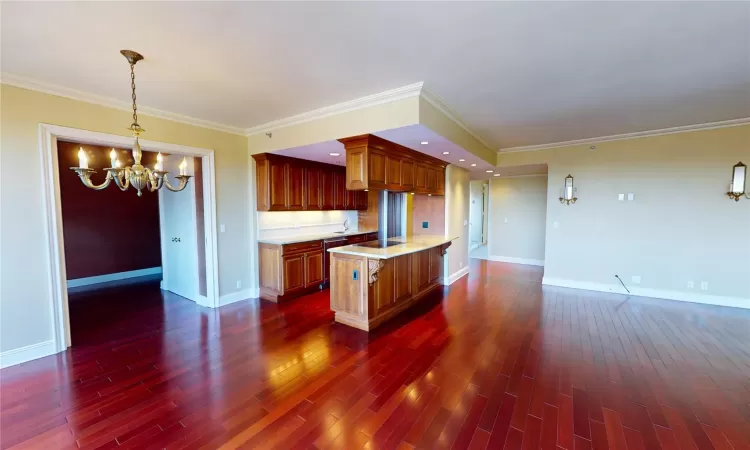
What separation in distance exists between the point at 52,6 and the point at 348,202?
4.54m

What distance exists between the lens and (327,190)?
5.54 m

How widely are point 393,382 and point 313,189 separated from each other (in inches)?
141

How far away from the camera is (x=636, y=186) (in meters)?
4.88

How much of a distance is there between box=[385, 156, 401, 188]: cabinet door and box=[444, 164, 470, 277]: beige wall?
5.60 ft

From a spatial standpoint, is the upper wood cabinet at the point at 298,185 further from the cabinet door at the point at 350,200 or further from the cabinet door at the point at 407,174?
the cabinet door at the point at 407,174

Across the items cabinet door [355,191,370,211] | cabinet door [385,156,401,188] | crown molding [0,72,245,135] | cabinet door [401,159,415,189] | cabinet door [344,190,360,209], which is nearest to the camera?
crown molding [0,72,245,135]

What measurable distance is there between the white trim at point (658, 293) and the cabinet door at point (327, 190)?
4.20 metres

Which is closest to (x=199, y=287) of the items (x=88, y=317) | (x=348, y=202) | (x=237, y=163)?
(x=88, y=317)

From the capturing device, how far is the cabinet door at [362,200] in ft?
20.8

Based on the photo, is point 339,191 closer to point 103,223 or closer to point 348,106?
point 348,106

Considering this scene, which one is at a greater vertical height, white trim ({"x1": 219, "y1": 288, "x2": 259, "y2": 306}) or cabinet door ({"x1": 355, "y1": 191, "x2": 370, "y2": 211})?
cabinet door ({"x1": 355, "y1": 191, "x2": 370, "y2": 211})

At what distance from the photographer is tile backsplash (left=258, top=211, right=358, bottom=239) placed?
4980mm

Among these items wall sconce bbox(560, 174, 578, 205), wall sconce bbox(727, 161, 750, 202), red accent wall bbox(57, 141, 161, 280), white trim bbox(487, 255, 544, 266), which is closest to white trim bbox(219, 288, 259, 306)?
red accent wall bbox(57, 141, 161, 280)

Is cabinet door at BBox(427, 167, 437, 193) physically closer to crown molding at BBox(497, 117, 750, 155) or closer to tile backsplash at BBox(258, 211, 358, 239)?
crown molding at BBox(497, 117, 750, 155)
